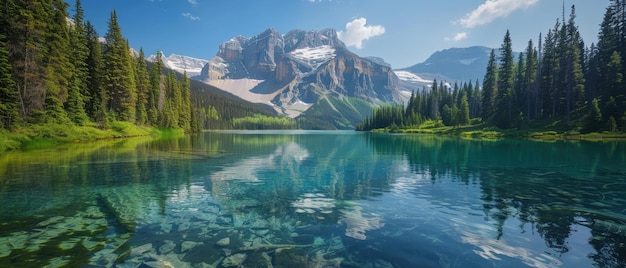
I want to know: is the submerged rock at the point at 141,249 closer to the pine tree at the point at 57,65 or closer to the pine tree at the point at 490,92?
the pine tree at the point at 57,65

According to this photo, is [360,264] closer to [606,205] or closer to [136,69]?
[606,205]

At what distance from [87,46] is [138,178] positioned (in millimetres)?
69859

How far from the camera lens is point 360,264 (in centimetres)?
792

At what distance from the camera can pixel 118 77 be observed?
7294 cm

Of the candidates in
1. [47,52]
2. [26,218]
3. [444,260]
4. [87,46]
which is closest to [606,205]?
[444,260]

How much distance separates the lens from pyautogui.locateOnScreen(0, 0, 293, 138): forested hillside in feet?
133

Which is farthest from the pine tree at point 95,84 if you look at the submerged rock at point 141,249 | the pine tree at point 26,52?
the submerged rock at point 141,249

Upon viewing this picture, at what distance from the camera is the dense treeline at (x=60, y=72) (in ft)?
134

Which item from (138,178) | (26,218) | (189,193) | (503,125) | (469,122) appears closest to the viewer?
(26,218)

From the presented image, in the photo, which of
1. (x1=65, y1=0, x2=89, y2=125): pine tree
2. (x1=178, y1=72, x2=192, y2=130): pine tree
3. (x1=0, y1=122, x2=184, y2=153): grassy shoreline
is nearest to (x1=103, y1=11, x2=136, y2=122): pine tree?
(x1=65, y1=0, x2=89, y2=125): pine tree

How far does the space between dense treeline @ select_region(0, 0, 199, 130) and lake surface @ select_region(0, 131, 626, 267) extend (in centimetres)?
2804

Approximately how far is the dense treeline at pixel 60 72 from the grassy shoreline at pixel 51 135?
4.68 ft

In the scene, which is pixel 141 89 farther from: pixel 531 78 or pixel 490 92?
pixel 531 78

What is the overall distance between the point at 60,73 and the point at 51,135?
13.7 meters
